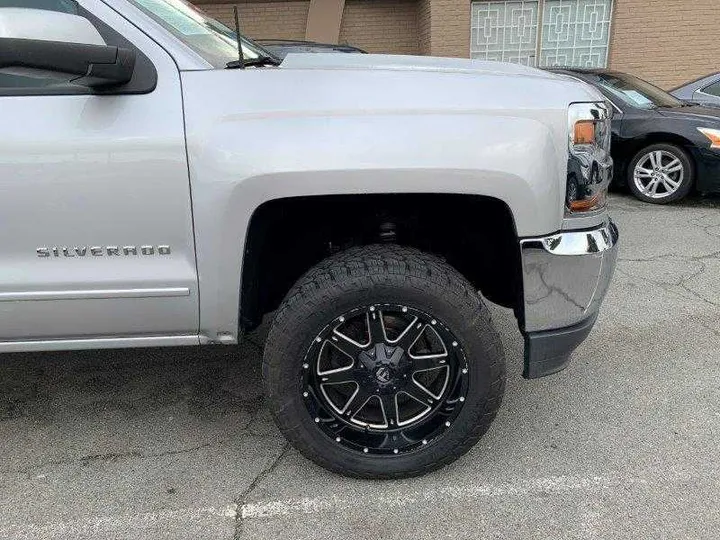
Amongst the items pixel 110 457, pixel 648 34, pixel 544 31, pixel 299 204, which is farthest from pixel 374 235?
pixel 648 34

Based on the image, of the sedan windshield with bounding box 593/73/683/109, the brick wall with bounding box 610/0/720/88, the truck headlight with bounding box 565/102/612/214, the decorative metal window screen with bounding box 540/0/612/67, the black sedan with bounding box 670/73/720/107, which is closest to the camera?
the truck headlight with bounding box 565/102/612/214

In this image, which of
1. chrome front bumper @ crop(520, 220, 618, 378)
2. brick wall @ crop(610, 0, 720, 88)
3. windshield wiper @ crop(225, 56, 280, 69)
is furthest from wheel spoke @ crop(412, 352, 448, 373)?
brick wall @ crop(610, 0, 720, 88)

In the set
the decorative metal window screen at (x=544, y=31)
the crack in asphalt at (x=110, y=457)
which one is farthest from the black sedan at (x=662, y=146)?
the crack in asphalt at (x=110, y=457)

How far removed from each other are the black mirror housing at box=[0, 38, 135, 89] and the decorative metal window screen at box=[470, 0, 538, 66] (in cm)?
1028

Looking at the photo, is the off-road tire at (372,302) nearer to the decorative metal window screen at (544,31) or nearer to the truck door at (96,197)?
the truck door at (96,197)

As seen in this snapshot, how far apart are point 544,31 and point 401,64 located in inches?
389

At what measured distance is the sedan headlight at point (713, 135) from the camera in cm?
619

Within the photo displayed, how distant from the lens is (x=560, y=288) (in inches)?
83.2

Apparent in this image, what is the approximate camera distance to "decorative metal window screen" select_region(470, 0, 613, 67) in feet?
35.2

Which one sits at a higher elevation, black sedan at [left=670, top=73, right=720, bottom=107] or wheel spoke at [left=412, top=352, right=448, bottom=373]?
black sedan at [left=670, top=73, right=720, bottom=107]

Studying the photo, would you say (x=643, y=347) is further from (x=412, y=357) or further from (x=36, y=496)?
(x=36, y=496)

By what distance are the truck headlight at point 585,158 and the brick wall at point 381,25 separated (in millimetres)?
10758

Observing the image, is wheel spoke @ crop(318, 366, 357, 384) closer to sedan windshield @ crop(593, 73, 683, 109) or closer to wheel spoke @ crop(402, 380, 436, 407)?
wheel spoke @ crop(402, 380, 436, 407)

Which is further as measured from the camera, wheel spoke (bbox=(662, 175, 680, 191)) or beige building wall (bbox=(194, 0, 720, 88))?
beige building wall (bbox=(194, 0, 720, 88))
